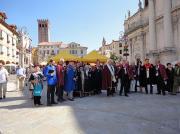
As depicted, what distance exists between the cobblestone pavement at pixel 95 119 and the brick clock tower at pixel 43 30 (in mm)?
146790

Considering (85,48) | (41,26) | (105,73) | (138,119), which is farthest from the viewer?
(41,26)

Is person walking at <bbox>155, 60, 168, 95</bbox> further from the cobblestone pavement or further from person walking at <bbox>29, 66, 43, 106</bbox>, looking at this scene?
person walking at <bbox>29, 66, 43, 106</bbox>

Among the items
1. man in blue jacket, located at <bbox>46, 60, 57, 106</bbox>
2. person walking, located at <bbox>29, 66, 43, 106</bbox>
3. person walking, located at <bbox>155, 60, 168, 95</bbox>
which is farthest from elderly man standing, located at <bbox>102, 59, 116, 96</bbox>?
person walking, located at <bbox>29, 66, 43, 106</bbox>

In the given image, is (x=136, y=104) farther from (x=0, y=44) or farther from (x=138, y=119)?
(x=0, y=44)

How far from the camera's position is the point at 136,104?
36.5 ft

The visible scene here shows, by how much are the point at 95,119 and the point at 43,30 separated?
150m

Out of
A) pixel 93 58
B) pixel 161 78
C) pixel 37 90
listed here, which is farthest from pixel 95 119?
pixel 93 58

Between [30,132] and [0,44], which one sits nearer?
[30,132]

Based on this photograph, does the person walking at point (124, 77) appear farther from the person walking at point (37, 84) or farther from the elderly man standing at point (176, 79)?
the person walking at point (37, 84)

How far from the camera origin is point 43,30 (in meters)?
155

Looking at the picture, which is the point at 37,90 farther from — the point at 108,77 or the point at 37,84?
the point at 108,77

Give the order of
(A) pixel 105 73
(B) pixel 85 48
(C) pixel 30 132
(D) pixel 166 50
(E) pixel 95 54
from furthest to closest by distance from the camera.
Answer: (B) pixel 85 48 → (D) pixel 166 50 → (E) pixel 95 54 → (A) pixel 105 73 → (C) pixel 30 132

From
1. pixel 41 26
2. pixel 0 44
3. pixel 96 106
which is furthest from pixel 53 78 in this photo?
pixel 41 26

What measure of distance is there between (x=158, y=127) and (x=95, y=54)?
47.1 ft
